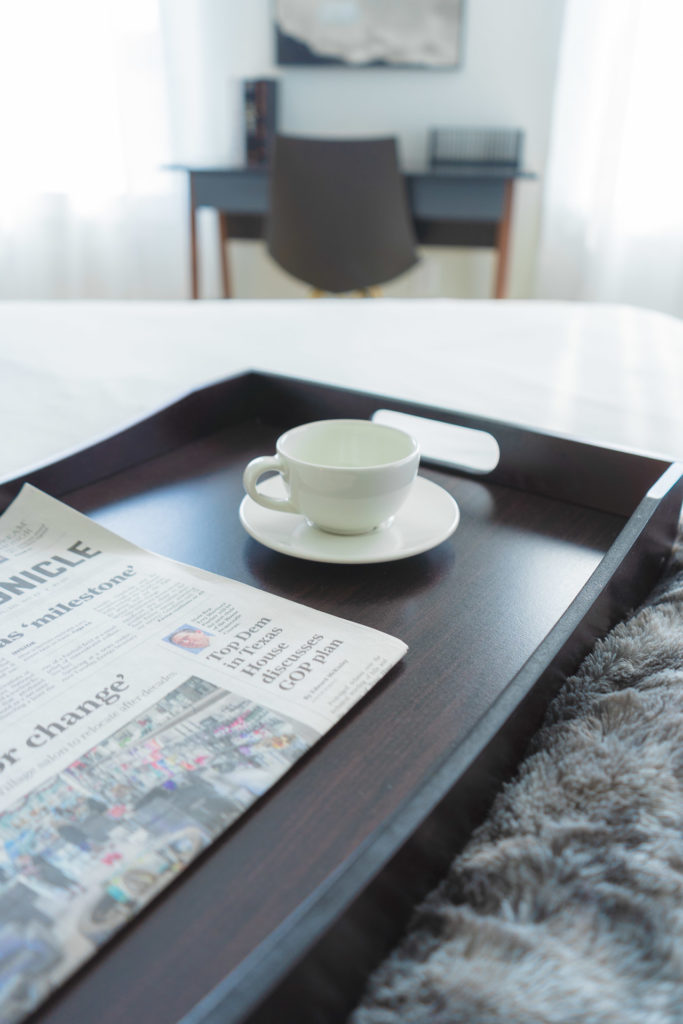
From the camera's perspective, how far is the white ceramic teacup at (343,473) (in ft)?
1.53

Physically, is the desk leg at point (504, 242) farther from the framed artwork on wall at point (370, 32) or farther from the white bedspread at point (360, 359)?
the white bedspread at point (360, 359)

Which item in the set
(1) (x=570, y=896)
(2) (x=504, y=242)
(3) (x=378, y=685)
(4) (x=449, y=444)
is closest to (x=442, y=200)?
(2) (x=504, y=242)

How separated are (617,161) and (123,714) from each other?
2.22 meters

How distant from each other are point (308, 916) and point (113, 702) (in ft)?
0.52

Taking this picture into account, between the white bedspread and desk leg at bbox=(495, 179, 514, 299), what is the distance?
1.01 m

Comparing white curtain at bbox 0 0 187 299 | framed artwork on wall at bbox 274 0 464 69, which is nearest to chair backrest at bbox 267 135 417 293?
framed artwork on wall at bbox 274 0 464 69

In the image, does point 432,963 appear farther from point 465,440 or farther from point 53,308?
point 53,308

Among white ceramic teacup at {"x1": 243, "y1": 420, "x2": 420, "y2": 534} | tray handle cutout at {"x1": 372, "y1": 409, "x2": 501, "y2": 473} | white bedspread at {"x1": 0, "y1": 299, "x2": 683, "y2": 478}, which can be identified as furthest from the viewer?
white bedspread at {"x1": 0, "y1": 299, "x2": 683, "y2": 478}

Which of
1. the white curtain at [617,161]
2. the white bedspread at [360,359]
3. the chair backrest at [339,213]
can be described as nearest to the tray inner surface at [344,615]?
the white bedspread at [360,359]

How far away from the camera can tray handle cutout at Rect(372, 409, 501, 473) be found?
63 cm

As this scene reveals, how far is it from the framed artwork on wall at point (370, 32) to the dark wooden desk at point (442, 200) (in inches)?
14.0

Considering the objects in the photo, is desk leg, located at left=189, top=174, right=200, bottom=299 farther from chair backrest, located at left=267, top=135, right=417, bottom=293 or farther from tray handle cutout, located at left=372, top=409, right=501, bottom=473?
tray handle cutout, located at left=372, top=409, right=501, bottom=473

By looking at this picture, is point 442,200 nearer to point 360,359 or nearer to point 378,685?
point 360,359

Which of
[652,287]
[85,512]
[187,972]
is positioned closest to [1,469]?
[85,512]
